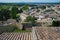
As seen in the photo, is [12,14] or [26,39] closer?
[26,39]

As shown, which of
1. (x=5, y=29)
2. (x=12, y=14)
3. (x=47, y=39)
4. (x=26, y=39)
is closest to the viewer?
Answer: (x=47, y=39)

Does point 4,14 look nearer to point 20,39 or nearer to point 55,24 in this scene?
point 55,24

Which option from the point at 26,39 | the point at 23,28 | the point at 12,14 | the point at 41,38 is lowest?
the point at 12,14

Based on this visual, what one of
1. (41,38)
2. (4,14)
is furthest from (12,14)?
(41,38)

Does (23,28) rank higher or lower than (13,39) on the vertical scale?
lower

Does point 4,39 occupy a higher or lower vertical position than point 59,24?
higher

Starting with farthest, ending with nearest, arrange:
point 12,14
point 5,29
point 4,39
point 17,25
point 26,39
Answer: point 12,14, point 17,25, point 5,29, point 26,39, point 4,39

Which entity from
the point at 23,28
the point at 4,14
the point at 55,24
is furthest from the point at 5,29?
the point at 4,14

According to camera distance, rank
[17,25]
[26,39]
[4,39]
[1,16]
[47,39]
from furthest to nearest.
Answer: [1,16] → [17,25] → [26,39] → [4,39] → [47,39]

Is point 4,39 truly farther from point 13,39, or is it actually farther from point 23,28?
point 23,28
